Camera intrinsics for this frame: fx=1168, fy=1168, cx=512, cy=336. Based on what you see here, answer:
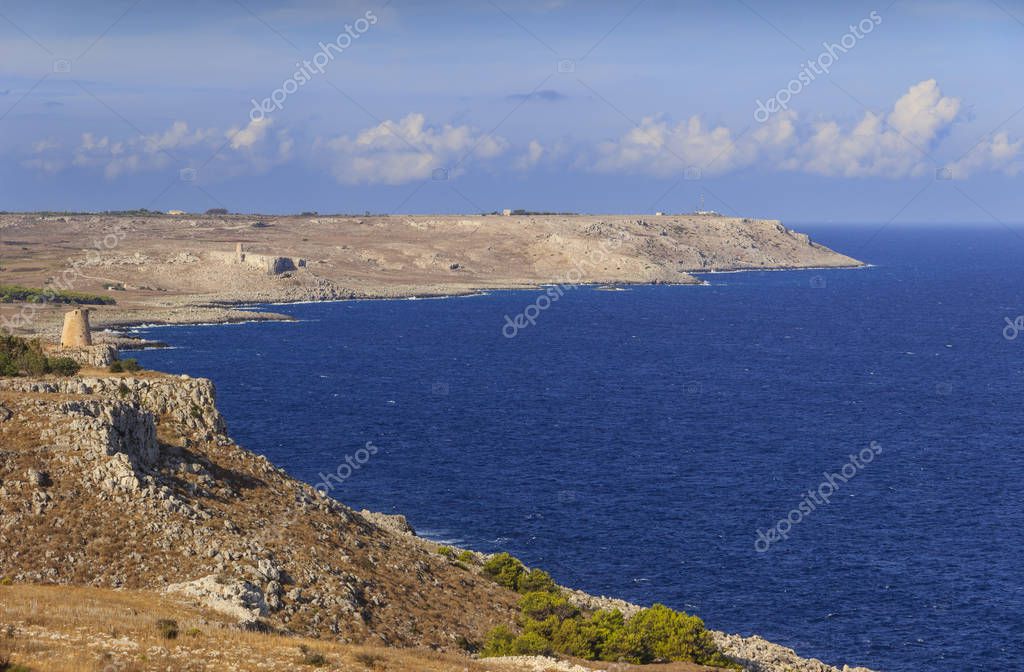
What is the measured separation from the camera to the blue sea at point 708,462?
2530 inches

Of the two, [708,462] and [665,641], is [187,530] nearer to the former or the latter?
[665,641]

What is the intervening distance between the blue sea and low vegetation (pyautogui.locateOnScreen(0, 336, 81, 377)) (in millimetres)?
26550

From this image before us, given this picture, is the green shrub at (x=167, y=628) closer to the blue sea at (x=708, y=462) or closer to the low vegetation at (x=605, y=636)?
the low vegetation at (x=605, y=636)

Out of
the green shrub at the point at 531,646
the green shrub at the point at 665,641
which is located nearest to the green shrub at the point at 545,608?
the green shrub at the point at 665,641

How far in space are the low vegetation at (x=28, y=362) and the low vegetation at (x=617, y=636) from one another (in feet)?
81.2

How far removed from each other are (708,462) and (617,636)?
158ft

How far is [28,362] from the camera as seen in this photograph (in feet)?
178

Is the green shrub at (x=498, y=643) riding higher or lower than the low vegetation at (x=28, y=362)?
lower

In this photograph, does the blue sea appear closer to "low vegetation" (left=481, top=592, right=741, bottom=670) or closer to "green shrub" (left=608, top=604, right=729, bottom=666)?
"green shrub" (left=608, top=604, right=729, bottom=666)

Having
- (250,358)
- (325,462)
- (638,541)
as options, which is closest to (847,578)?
(638,541)

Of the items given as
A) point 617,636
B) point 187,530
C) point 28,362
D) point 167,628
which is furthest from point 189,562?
point 617,636

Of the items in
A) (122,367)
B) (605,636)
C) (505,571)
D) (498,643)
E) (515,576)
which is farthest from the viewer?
(122,367)

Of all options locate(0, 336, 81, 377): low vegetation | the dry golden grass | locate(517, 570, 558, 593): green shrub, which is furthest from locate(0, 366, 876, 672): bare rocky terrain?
locate(0, 336, 81, 377): low vegetation

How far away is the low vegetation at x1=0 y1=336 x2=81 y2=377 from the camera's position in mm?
53938
